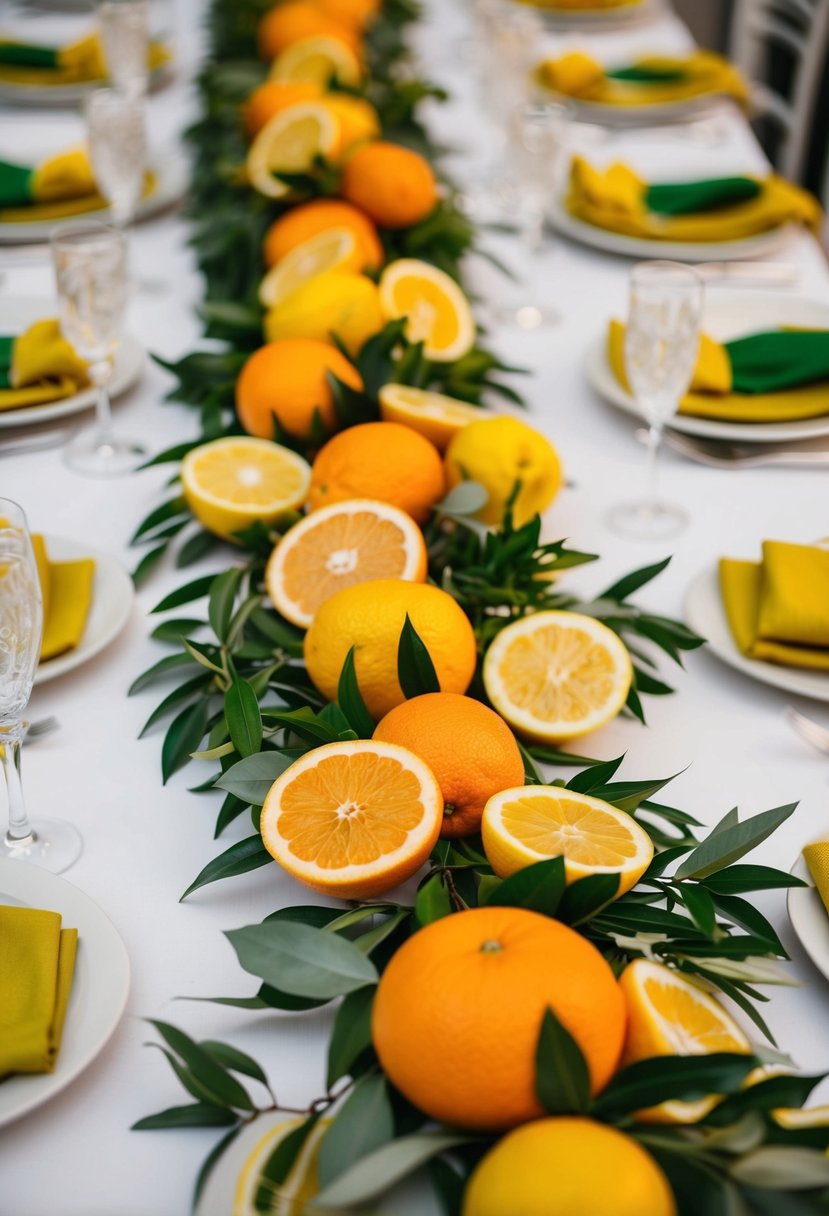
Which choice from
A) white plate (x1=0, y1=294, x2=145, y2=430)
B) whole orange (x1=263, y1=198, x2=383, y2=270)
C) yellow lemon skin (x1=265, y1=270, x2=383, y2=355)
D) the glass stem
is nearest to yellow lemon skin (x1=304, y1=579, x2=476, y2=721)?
the glass stem

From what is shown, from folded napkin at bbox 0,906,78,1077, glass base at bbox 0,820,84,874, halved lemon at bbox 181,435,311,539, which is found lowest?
glass base at bbox 0,820,84,874

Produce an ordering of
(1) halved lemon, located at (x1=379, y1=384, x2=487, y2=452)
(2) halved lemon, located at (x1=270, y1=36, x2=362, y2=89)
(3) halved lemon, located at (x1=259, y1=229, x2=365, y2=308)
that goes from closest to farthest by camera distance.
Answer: (1) halved lemon, located at (x1=379, y1=384, x2=487, y2=452)
(3) halved lemon, located at (x1=259, y1=229, x2=365, y2=308)
(2) halved lemon, located at (x1=270, y1=36, x2=362, y2=89)

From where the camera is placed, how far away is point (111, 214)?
6.33 feet

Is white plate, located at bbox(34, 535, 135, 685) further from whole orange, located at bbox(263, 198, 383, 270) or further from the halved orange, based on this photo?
whole orange, located at bbox(263, 198, 383, 270)

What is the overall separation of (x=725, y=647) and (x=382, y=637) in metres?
0.32

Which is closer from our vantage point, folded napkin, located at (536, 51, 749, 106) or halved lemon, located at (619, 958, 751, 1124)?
halved lemon, located at (619, 958, 751, 1124)

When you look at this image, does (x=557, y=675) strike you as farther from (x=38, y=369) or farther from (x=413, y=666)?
(x=38, y=369)

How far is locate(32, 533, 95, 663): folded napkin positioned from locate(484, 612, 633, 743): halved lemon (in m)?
0.35

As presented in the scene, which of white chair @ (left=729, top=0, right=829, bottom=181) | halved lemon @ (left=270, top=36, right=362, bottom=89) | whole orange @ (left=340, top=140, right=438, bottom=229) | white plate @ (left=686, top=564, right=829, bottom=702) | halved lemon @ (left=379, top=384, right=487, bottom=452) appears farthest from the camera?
white chair @ (left=729, top=0, right=829, bottom=181)

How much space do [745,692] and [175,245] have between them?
1283 mm

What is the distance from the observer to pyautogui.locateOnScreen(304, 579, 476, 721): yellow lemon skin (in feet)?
2.93

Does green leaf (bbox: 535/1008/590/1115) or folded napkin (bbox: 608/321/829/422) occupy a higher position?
green leaf (bbox: 535/1008/590/1115)

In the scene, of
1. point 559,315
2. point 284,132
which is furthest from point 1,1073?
point 284,132

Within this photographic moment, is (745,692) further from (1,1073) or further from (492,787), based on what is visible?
(1,1073)
